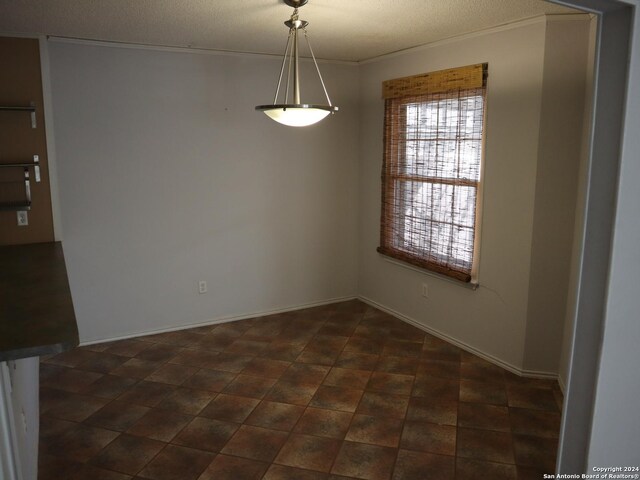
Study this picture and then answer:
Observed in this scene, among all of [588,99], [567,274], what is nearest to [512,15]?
[588,99]

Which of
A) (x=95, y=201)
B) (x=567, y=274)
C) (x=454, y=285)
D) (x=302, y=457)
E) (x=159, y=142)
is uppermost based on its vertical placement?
(x=159, y=142)

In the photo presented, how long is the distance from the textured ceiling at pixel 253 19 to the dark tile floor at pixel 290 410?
234cm

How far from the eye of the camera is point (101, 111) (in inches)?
154

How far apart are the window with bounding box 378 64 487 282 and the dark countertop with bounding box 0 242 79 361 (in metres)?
2.68

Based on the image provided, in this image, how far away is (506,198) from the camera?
349 centimetres

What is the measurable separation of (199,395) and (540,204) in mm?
2535

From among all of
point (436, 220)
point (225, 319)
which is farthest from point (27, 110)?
point (436, 220)

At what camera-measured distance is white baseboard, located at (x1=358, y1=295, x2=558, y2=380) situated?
352 centimetres

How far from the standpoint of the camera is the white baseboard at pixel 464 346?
3.52 m

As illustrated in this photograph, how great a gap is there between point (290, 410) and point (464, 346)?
1577mm

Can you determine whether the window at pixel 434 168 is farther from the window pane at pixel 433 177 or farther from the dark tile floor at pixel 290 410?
the dark tile floor at pixel 290 410

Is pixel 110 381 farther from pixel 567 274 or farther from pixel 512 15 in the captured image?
pixel 512 15

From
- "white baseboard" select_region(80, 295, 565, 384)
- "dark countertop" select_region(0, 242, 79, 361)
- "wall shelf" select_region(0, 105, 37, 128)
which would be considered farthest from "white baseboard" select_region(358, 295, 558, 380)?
"wall shelf" select_region(0, 105, 37, 128)

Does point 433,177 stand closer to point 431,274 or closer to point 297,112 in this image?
point 431,274
